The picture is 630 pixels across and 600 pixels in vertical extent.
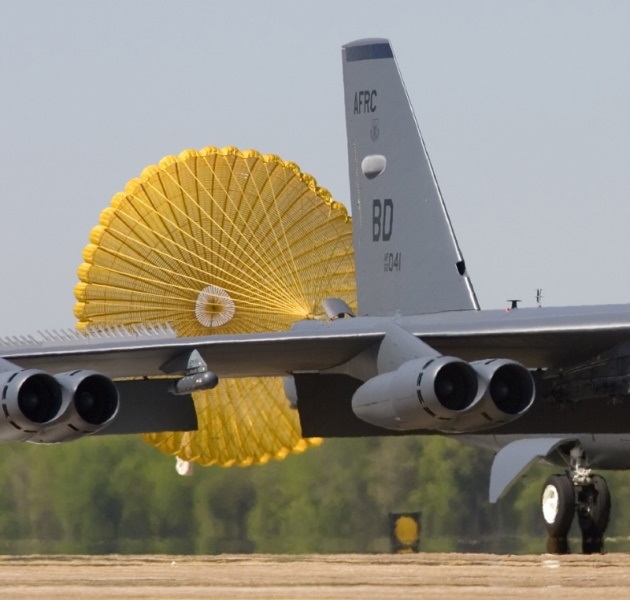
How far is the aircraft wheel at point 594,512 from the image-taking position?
21797 millimetres

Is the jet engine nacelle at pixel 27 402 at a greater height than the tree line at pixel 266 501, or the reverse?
the jet engine nacelle at pixel 27 402

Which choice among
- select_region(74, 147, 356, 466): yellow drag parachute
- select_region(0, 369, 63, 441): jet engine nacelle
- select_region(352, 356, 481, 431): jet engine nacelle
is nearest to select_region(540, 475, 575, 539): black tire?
select_region(352, 356, 481, 431): jet engine nacelle

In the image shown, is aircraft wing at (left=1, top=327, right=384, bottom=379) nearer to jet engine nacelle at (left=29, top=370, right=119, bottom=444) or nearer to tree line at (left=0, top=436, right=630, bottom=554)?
jet engine nacelle at (left=29, top=370, right=119, bottom=444)

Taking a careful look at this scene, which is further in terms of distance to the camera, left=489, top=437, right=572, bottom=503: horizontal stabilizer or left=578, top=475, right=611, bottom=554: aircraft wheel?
left=578, top=475, right=611, bottom=554: aircraft wheel

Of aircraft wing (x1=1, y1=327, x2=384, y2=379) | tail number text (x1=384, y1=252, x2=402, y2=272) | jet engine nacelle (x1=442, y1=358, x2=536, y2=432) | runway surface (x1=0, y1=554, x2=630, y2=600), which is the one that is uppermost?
tail number text (x1=384, y1=252, x2=402, y2=272)

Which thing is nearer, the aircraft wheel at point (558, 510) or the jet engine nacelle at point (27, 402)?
the jet engine nacelle at point (27, 402)

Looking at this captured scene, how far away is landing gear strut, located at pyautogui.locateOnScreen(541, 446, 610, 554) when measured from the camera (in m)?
21.8

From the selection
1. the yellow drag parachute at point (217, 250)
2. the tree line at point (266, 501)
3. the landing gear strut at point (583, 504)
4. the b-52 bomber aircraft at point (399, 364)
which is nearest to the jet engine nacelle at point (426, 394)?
the b-52 bomber aircraft at point (399, 364)

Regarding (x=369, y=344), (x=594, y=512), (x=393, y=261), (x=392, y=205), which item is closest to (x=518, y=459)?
(x=594, y=512)

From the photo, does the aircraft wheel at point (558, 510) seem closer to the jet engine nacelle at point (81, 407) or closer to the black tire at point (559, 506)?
the black tire at point (559, 506)

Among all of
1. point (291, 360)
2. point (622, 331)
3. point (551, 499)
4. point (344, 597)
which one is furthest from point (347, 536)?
point (344, 597)

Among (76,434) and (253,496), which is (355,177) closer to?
(76,434)

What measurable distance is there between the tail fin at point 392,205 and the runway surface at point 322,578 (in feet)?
17.0

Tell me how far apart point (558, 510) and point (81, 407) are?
25.6ft
